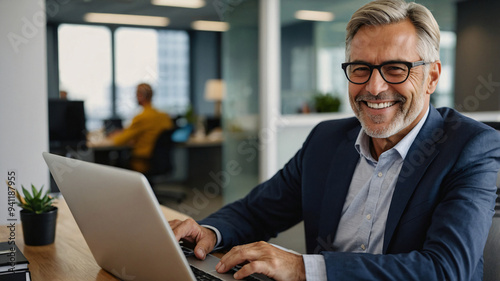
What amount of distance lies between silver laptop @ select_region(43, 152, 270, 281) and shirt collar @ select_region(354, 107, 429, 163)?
560 mm

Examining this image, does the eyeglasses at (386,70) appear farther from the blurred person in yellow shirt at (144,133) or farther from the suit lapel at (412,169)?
the blurred person in yellow shirt at (144,133)

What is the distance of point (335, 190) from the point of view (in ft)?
5.06

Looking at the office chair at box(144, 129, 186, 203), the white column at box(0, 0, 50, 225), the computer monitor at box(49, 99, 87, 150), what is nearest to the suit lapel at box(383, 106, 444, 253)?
the white column at box(0, 0, 50, 225)

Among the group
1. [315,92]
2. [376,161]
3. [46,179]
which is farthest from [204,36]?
[376,161]

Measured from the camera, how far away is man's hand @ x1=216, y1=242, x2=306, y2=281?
1.10 meters

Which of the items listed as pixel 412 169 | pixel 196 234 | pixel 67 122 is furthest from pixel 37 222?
pixel 67 122

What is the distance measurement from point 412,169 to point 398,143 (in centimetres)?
11

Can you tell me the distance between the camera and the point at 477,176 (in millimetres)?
1237

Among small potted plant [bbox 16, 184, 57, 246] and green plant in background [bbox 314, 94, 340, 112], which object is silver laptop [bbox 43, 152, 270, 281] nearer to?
small potted plant [bbox 16, 184, 57, 246]

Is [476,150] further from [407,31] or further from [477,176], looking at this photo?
[407,31]

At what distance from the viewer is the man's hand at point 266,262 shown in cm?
110

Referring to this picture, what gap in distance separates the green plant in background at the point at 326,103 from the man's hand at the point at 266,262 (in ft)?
11.5

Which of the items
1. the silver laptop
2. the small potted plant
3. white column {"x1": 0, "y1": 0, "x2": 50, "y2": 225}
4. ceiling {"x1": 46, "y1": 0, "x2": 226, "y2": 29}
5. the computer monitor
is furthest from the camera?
ceiling {"x1": 46, "y1": 0, "x2": 226, "y2": 29}

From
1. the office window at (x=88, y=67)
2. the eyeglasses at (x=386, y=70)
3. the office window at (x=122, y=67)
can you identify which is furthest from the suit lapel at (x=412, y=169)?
the office window at (x=88, y=67)
